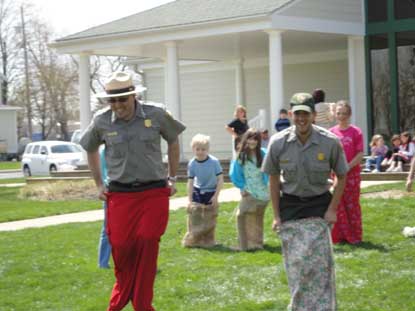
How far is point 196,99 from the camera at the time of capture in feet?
107

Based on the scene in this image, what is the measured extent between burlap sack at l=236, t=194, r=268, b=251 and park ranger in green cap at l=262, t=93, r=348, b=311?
421cm

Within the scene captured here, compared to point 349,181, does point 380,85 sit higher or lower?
higher

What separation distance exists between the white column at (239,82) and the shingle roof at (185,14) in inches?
118

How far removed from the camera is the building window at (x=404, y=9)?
79.8 ft

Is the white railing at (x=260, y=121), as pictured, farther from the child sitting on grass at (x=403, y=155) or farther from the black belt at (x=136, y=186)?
the black belt at (x=136, y=186)

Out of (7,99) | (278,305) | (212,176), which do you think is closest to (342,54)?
(212,176)

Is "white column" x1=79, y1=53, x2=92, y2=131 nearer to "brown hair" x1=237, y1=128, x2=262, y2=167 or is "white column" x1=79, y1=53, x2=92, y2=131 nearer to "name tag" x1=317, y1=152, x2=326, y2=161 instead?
"brown hair" x1=237, y1=128, x2=262, y2=167

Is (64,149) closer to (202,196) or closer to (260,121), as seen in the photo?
(260,121)

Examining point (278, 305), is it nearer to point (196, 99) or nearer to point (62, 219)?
point (62, 219)

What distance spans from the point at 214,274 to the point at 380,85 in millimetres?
16349

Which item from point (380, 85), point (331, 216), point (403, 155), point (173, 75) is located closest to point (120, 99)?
point (331, 216)

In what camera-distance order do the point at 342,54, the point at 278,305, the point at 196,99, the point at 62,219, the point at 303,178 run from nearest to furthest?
the point at 303,178 < the point at 278,305 < the point at 62,219 < the point at 342,54 < the point at 196,99

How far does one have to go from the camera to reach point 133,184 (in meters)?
7.20

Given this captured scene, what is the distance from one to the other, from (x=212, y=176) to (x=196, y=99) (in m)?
21.4
